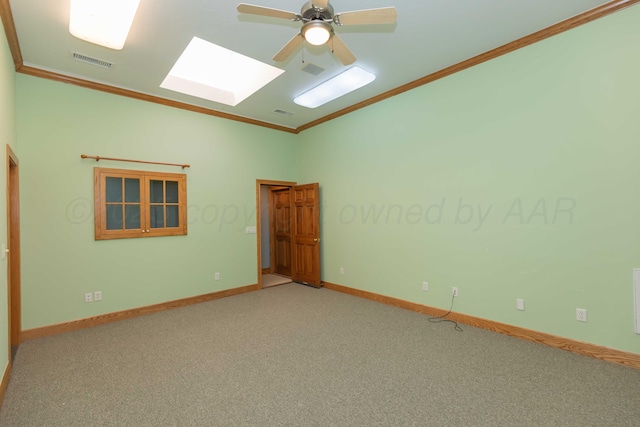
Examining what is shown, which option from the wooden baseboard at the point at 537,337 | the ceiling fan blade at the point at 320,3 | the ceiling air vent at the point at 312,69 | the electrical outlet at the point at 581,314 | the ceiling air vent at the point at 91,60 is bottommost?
the wooden baseboard at the point at 537,337

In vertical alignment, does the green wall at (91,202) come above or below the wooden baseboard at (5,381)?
above

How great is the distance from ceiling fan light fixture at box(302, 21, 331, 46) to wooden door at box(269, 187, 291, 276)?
4.32 meters

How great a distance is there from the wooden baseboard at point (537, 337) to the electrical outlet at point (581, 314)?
0.73 ft

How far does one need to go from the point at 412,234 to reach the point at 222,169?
11.1ft

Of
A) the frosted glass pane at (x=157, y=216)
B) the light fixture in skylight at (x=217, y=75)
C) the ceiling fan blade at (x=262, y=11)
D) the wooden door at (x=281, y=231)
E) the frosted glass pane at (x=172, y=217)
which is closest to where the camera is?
the ceiling fan blade at (x=262, y=11)

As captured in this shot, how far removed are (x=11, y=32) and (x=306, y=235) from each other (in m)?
4.55

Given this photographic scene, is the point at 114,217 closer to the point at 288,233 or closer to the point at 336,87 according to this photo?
the point at 288,233

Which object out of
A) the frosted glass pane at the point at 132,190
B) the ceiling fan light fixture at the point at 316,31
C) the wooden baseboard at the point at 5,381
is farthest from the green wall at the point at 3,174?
the ceiling fan light fixture at the point at 316,31

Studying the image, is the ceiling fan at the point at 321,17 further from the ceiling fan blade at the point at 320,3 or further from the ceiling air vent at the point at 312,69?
the ceiling air vent at the point at 312,69

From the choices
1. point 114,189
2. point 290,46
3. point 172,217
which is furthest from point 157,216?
point 290,46

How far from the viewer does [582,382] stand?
2316 millimetres

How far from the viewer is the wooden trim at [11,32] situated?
2436 millimetres

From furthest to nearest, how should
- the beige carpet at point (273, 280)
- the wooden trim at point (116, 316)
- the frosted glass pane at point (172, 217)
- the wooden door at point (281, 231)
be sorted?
the wooden door at point (281, 231)
the beige carpet at point (273, 280)
the frosted glass pane at point (172, 217)
the wooden trim at point (116, 316)

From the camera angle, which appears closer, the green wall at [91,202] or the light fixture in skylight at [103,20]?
the light fixture in skylight at [103,20]
